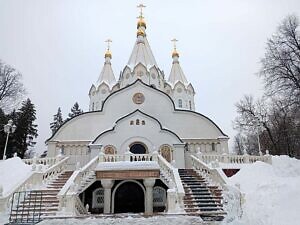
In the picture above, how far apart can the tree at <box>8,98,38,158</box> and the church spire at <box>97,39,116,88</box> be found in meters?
11.5

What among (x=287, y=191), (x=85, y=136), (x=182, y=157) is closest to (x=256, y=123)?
(x=182, y=157)

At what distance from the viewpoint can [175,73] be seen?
129 ft

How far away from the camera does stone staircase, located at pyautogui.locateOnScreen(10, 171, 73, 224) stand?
10170 mm

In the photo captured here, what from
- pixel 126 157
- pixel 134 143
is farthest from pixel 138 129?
pixel 126 157

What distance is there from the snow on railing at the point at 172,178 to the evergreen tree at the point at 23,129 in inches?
1001

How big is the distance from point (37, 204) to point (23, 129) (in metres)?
27.0

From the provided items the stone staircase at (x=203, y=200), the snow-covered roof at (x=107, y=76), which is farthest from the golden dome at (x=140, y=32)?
the stone staircase at (x=203, y=200)

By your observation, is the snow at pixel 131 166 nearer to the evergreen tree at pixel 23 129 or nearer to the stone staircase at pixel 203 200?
the stone staircase at pixel 203 200

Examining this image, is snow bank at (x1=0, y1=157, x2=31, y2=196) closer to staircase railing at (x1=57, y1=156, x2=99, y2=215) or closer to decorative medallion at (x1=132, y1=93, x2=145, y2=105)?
staircase railing at (x1=57, y1=156, x2=99, y2=215)

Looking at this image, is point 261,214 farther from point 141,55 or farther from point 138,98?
point 141,55

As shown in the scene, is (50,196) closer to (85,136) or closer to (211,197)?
(211,197)

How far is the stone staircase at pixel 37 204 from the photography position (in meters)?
10.2

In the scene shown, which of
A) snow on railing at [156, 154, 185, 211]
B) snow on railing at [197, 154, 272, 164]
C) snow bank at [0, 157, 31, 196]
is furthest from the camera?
snow on railing at [197, 154, 272, 164]

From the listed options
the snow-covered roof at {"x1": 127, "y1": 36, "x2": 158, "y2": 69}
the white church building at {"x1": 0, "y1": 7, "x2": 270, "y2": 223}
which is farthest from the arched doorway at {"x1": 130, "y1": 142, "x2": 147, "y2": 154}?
the snow-covered roof at {"x1": 127, "y1": 36, "x2": 158, "y2": 69}
